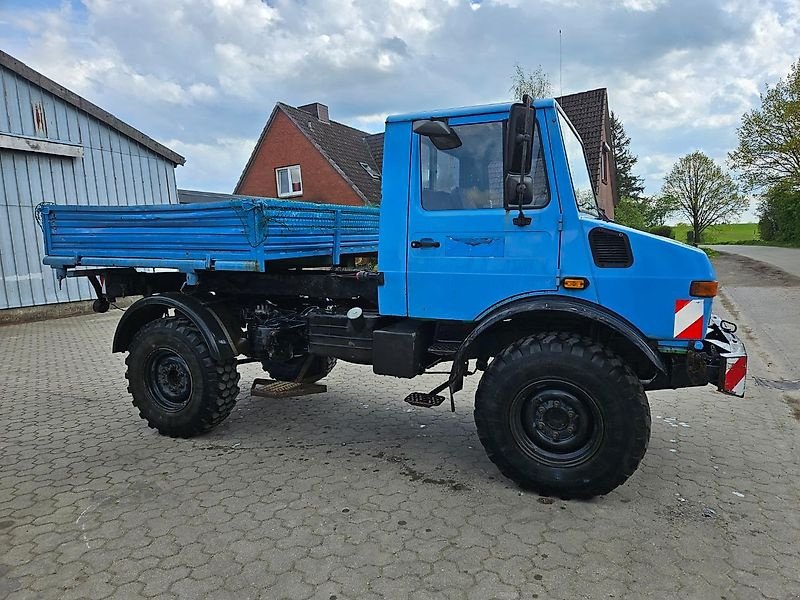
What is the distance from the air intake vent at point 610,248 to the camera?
11.0 ft

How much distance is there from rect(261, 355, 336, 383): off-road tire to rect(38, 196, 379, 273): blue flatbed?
1.14 m

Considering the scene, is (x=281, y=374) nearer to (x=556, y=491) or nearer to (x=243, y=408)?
(x=243, y=408)

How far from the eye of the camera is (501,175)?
362 cm

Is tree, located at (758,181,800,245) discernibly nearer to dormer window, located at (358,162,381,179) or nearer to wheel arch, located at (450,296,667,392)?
dormer window, located at (358,162,381,179)

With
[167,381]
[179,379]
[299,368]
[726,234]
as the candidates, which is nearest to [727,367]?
[299,368]

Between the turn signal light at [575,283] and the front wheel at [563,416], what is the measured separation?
0.31 metres

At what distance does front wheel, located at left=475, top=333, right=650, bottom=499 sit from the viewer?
3.34 meters

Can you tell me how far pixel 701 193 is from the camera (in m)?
37.9

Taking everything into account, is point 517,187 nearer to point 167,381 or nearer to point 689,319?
point 689,319

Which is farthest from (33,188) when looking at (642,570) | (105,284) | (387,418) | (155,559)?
(642,570)

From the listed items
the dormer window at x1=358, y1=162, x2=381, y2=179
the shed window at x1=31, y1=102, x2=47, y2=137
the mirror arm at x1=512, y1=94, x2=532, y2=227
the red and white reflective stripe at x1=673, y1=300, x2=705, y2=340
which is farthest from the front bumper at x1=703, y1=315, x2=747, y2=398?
the dormer window at x1=358, y1=162, x2=381, y2=179

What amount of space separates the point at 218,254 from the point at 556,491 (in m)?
2.98

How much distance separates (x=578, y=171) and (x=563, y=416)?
1.64 m

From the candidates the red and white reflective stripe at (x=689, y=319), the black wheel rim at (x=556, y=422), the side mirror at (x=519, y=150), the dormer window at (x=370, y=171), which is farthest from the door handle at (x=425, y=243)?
the dormer window at (x=370, y=171)
